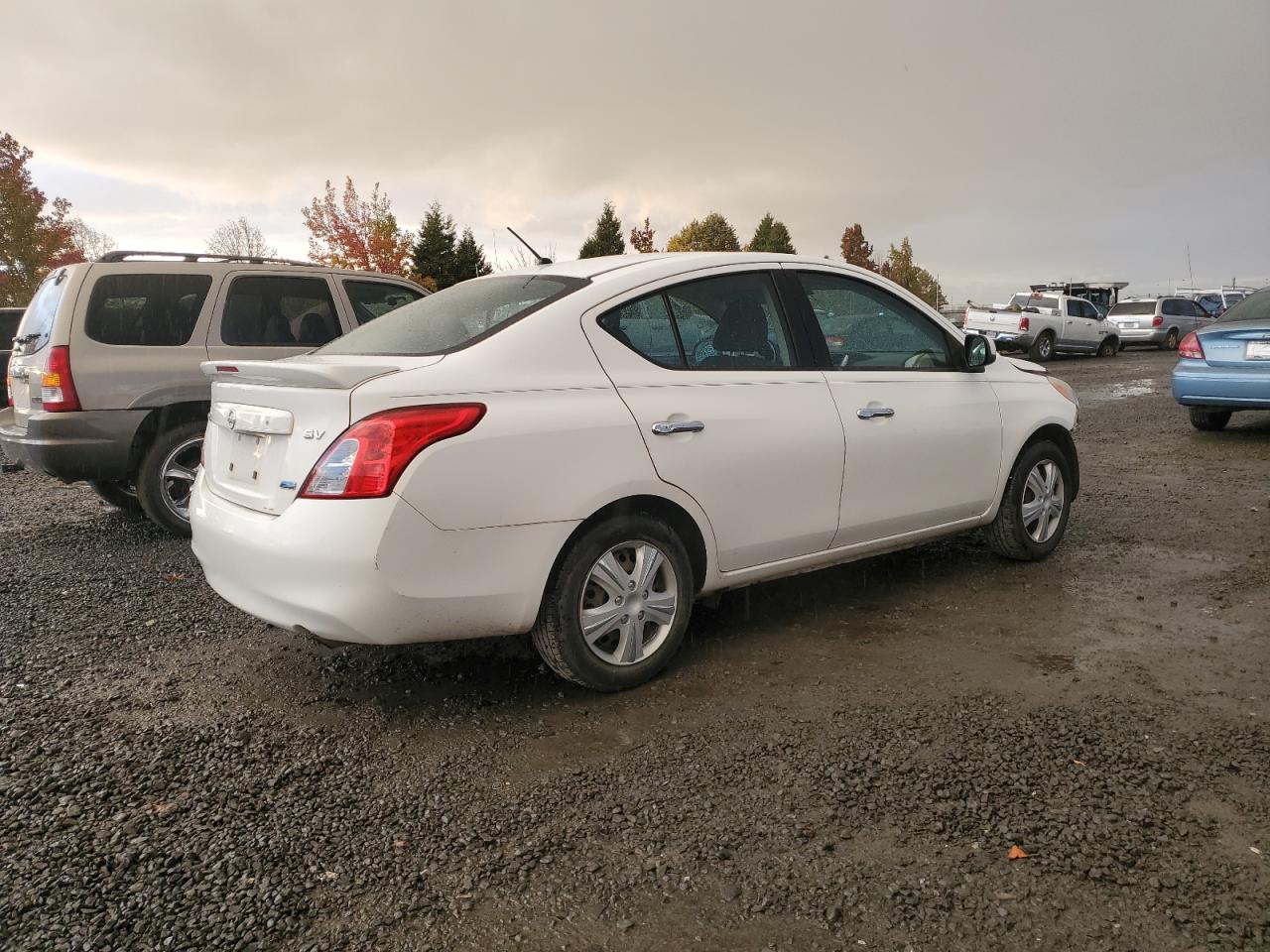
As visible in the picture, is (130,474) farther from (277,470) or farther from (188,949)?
(188,949)

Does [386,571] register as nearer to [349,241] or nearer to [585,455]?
[585,455]

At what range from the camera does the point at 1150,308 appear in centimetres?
2939

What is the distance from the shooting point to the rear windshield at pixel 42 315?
639cm

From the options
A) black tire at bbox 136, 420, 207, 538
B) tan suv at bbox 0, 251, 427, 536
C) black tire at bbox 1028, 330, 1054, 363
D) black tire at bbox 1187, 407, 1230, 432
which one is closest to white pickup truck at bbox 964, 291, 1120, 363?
black tire at bbox 1028, 330, 1054, 363

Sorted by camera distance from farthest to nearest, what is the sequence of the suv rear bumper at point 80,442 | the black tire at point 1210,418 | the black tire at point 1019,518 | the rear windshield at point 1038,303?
the rear windshield at point 1038,303
the black tire at point 1210,418
the suv rear bumper at point 80,442
the black tire at point 1019,518

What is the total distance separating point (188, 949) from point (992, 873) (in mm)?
1928

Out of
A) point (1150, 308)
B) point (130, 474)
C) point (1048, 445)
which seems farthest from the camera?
point (1150, 308)

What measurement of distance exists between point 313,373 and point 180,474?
3.84m

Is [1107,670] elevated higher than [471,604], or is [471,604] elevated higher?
[471,604]

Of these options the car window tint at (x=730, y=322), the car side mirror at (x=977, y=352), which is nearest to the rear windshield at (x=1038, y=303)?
the car side mirror at (x=977, y=352)

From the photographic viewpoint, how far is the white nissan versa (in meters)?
3.12

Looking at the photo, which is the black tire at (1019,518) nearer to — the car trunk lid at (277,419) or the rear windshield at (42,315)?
the car trunk lid at (277,419)

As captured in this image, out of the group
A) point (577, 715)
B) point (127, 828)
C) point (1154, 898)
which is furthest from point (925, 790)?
point (127, 828)

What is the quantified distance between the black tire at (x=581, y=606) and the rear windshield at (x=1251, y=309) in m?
8.96
